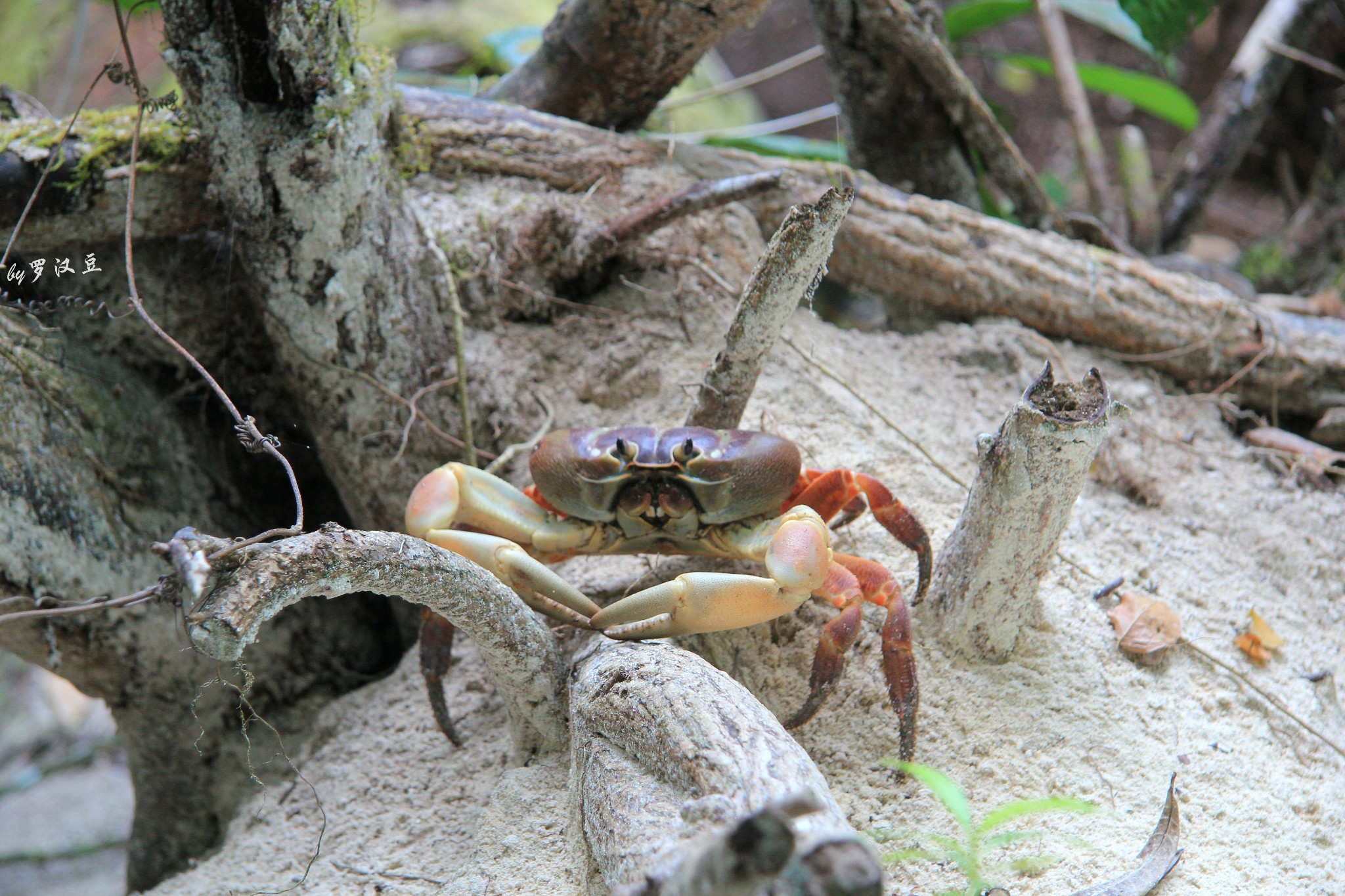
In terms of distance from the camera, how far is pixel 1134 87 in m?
4.16

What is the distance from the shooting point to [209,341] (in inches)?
101

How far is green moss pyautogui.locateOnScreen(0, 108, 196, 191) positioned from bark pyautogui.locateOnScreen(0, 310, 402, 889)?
42 centimetres

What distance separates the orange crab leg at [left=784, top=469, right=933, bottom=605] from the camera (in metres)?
2.10

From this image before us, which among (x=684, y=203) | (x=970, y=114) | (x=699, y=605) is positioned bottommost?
(x=699, y=605)

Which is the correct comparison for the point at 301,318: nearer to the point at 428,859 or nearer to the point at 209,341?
the point at 209,341

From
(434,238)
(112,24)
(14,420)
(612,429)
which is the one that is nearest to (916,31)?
(434,238)

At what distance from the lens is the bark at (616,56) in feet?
9.56

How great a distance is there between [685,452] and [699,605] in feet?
1.22

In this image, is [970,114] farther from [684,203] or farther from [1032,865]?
[1032,865]

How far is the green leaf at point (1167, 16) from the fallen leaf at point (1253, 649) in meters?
2.38

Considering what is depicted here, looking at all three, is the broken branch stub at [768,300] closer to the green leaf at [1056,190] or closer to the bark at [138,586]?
the bark at [138,586]

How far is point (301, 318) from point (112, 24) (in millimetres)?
6423

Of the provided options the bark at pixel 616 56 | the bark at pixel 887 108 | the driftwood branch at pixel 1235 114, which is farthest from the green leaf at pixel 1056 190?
the bark at pixel 616 56

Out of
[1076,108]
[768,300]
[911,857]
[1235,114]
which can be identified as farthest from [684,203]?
[1235,114]
